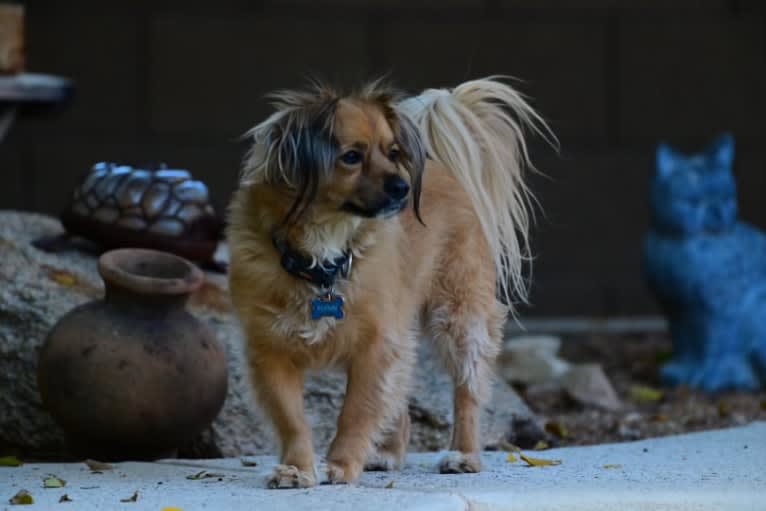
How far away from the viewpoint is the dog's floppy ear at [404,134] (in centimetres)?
511

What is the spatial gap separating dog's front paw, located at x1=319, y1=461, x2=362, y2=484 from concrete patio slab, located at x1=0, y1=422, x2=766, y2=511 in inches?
2.5

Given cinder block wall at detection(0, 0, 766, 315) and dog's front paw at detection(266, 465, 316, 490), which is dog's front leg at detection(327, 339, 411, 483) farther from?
cinder block wall at detection(0, 0, 766, 315)

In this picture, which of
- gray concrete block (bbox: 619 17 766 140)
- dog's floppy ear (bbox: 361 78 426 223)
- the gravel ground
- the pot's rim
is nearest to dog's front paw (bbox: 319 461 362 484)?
dog's floppy ear (bbox: 361 78 426 223)

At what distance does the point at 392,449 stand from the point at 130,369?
1.01 m

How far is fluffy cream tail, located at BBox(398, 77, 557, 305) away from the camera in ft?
18.8

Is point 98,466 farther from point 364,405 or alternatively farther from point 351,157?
point 351,157

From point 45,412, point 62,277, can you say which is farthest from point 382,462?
point 62,277

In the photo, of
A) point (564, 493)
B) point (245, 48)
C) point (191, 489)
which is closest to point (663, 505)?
point (564, 493)

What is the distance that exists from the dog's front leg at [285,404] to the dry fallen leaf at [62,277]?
175 cm

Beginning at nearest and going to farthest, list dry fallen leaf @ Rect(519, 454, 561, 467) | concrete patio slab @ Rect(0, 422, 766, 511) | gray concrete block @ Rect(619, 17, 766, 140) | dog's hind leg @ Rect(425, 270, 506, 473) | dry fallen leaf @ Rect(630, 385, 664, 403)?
1. concrete patio slab @ Rect(0, 422, 766, 511)
2. dry fallen leaf @ Rect(519, 454, 561, 467)
3. dog's hind leg @ Rect(425, 270, 506, 473)
4. dry fallen leaf @ Rect(630, 385, 664, 403)
5. gray concrete block @ Rect(619, 17, 766, 140)

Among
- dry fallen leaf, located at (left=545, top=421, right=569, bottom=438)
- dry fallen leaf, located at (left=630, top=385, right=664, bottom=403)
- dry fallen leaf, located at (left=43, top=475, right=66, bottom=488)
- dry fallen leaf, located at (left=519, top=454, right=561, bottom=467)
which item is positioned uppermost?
dry fallen leaf, located at (left=43, top=475, right=66, bottom=488)

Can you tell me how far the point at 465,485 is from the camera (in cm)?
484

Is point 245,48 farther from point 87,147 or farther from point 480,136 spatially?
point 480,136

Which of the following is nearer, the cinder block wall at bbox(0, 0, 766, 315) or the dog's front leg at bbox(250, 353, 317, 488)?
the dog's front leg at bbox(250, 353, 317, 488)
